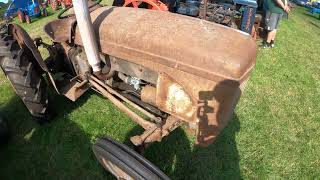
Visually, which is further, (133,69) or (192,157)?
(192,157)

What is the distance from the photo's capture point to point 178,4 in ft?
22.2

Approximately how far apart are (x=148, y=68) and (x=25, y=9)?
7.41 metres

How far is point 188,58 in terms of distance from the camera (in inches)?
96.0

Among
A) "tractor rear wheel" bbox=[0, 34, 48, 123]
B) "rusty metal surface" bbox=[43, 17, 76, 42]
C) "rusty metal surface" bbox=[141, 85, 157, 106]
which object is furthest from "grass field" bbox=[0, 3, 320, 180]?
"rusty metal surface" bbox=[43, 17, 76, 42]

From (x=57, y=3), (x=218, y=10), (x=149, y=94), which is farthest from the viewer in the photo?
(x=57, y=3)

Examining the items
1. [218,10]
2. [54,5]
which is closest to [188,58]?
[218,10]

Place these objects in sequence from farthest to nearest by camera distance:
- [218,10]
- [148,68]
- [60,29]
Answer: [218,10] → [60,29] → [148,68]

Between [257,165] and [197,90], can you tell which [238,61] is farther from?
[257,165]

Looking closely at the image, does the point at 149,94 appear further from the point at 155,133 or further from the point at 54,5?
the point at 54,5

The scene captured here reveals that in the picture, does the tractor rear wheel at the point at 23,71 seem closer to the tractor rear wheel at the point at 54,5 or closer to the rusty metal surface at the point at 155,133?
the rusty metal surface at the point at 155,133

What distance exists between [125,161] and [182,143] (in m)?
1.31

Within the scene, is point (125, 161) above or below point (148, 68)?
below

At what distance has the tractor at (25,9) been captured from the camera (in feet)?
27.8

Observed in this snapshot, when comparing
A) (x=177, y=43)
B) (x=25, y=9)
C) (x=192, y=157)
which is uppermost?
(x=177, y=43)
